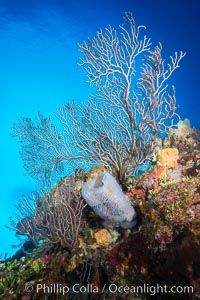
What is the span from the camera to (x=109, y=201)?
395 cm

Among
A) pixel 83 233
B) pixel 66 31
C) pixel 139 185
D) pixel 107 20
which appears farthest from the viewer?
pixel 66 31

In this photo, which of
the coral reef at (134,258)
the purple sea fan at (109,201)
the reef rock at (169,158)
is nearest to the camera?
the coral reef at (134,258)

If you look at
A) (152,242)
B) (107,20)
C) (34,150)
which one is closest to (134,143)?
(152,242)

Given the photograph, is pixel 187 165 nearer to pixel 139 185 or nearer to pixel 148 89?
pixel 139 185

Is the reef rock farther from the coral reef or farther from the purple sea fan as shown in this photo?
the purple sea fan

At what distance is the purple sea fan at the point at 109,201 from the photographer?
393 centimetres

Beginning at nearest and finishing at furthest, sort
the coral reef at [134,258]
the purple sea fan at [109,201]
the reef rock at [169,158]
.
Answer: the coral reef at [134,258]
the purple sea fan at [109,201]
the reef rock at [169,158]

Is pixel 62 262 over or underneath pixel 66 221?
underneath

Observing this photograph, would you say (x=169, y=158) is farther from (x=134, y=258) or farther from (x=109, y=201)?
(x=134, y=258)

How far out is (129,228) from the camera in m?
4.27

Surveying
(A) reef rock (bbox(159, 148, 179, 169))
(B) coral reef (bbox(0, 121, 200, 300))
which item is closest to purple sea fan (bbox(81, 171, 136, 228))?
(B) coral reef (bbox(0, 121, 200, 300))

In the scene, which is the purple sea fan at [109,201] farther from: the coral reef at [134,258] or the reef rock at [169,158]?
the reef rock at [169,158]

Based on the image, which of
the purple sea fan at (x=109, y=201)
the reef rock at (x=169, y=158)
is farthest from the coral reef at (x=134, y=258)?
the reef rock at (x=169, y=158)

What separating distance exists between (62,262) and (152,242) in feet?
5.75
